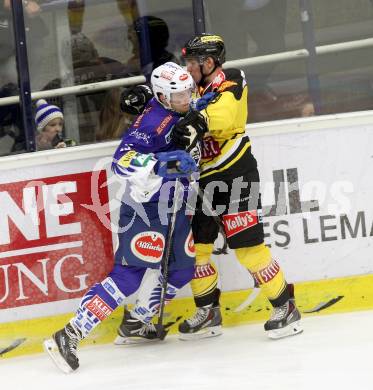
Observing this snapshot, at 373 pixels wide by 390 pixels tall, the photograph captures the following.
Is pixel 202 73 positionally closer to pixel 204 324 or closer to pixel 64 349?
pixel 204 324

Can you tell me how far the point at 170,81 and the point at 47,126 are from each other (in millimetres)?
918

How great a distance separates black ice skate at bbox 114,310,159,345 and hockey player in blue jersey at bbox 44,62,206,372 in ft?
0.89

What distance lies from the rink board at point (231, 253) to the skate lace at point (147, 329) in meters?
0.18

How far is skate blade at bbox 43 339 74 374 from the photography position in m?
5.16

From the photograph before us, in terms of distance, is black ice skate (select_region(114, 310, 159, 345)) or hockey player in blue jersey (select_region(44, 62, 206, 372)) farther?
black ice skate (select_region(114, 310, 159, 345))

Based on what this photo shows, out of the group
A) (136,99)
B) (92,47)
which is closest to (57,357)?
(136,99)

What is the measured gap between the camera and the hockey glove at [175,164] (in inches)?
197

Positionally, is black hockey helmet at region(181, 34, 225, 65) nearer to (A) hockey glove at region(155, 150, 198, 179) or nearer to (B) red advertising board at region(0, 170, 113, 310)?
(A) hockey glove at region(155, 150, 198, 179)

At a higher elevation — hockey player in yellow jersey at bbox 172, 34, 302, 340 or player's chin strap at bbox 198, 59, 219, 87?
player's chin strap at bbox 198, 59, 219, 87

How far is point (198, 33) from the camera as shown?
19.0ft

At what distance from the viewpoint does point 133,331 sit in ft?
18.4

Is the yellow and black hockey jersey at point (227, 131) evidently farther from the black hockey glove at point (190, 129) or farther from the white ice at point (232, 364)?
the white ice at point (232, 364)

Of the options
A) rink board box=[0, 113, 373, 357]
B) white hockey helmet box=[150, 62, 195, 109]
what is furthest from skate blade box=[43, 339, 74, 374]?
white hockey helmet box=[150, 62, 195, 109]

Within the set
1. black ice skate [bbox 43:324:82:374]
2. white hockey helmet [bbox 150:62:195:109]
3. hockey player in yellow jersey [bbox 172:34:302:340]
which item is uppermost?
white hockey helmet [bbox 150:62:195:109]
